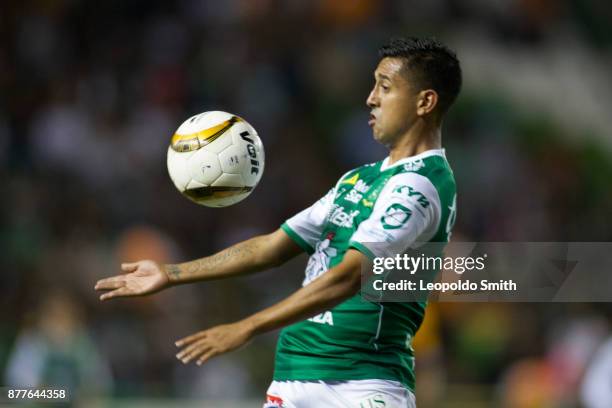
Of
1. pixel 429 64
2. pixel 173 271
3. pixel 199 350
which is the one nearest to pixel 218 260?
pixel 173 271

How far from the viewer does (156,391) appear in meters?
10.2

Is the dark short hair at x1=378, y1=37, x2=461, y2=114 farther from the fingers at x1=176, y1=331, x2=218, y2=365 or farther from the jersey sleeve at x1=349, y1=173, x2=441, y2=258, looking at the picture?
the fingers at x1=176, y1=331, x2=218, y2=365

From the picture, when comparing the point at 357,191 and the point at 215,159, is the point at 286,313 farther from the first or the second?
the point at 215,159

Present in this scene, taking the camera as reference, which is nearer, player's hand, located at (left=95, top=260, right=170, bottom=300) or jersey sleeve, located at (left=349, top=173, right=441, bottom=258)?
jersey sleeve, located at (left=349, top=173, right=441, bottom=258)

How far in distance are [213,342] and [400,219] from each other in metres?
1.05

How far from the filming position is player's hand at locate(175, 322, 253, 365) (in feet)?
14.3

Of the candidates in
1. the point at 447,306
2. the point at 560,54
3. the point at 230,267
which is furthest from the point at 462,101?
the point at 230,267

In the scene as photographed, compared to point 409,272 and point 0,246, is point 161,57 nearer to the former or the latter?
point 0,246

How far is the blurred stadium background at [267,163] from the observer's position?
1081 cm

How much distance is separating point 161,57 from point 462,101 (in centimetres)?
426

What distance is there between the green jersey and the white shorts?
0.04 m

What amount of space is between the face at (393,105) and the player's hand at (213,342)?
1399 mm

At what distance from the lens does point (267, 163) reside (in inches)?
527

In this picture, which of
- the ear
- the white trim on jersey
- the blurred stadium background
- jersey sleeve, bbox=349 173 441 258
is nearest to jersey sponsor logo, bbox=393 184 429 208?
jersey sleeve, bbox=349 173 441 258
